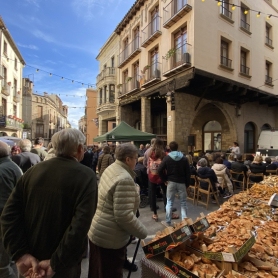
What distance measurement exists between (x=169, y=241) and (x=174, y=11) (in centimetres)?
1275

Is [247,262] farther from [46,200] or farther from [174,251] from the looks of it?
[46,200]

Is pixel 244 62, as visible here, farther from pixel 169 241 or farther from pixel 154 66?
pixel 169 241

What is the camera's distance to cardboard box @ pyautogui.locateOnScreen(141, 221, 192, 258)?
162 centimetres

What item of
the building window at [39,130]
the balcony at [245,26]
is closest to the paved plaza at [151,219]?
the balcony at [245,26]

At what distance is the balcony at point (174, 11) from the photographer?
10.3m

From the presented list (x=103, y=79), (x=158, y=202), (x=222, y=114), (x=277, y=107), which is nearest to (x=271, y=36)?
(x=277, y=107)

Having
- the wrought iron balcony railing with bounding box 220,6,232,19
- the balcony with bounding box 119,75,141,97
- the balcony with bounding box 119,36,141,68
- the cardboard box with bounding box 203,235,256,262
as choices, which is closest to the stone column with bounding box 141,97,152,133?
the balcony with bounding box 119,75,141,97

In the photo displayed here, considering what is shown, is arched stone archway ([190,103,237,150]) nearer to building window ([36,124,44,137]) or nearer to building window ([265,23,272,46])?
building window ([265,23,272,46])

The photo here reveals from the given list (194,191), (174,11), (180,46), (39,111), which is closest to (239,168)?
(194,191)

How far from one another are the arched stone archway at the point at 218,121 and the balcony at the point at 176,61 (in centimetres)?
293

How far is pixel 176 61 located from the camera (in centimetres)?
1120

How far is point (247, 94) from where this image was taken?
12.9m

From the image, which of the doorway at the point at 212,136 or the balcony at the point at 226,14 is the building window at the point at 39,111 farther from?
the balcony at the point at 226,14

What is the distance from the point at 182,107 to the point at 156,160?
6.97 metres
